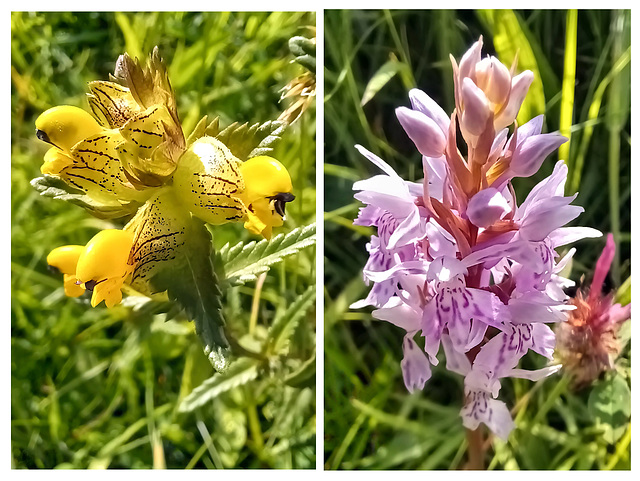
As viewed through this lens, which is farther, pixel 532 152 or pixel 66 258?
pixel 66 258

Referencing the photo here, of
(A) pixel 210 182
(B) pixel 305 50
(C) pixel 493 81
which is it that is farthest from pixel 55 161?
(C) pixel 493 81

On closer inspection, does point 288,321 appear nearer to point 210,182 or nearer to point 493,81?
point 210,182

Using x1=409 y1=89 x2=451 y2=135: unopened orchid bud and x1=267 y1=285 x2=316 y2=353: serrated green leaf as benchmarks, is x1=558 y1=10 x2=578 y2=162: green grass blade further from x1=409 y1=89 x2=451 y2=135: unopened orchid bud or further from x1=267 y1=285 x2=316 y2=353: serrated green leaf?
x1=267 y1=285 x2=316 y2=353: serrated green leaf

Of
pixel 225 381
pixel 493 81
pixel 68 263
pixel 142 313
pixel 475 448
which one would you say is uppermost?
pixel 493 81

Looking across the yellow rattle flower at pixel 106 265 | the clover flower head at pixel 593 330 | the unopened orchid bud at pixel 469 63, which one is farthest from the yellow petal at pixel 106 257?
the clover flower head at pixel 593 330

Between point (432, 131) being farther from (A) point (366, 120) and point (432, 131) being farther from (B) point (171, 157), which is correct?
(B) point (171, 157)

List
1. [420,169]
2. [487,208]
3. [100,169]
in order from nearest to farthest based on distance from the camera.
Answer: [487,208]
[100,169]
[420,169]
